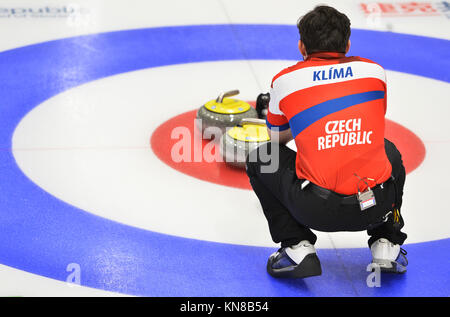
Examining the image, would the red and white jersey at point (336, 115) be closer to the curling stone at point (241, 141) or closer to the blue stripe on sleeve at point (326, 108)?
the blue stripe on sleeve at point (326, 108)

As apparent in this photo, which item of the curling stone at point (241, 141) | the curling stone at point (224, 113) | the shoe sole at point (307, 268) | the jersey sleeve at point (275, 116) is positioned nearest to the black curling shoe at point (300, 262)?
the shoe sole at point (307, 268)

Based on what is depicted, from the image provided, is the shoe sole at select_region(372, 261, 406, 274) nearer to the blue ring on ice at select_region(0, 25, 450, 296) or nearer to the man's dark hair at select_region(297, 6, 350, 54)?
the blue ring on ice at select_region(0, 25, 450, 296)

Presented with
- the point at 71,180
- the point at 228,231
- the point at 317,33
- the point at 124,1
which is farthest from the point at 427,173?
the point at 124,1

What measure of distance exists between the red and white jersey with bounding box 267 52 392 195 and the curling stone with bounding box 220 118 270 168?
1.24m

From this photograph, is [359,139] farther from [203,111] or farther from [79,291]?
[203,111]

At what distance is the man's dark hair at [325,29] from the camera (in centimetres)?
320

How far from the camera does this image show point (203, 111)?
5.15 metres

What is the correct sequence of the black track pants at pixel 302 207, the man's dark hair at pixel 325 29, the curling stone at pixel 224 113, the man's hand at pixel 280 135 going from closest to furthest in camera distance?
the man's dark hair at pixel 325 29 < the black track pants at pixel 302 207 < the man's hand at pixel 280 135 < the curling stone at pixel 224 113

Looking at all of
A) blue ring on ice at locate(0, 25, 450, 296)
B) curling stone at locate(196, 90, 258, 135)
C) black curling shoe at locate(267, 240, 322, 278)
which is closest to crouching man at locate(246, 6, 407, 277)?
black curling shoe at locate(267, 240, 322, 278)

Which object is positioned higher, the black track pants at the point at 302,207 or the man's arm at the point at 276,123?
the man's arm at the point at 276,123

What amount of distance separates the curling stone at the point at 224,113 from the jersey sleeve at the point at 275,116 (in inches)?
61.1

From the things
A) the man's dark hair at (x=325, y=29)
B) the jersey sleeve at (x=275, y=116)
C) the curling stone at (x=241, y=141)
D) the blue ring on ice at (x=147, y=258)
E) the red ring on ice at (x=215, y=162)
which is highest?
the man's dark hair at (x=325, y=29)

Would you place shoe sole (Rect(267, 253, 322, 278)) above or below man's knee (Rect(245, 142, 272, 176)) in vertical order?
below

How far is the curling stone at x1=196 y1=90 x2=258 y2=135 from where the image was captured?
503 cm
